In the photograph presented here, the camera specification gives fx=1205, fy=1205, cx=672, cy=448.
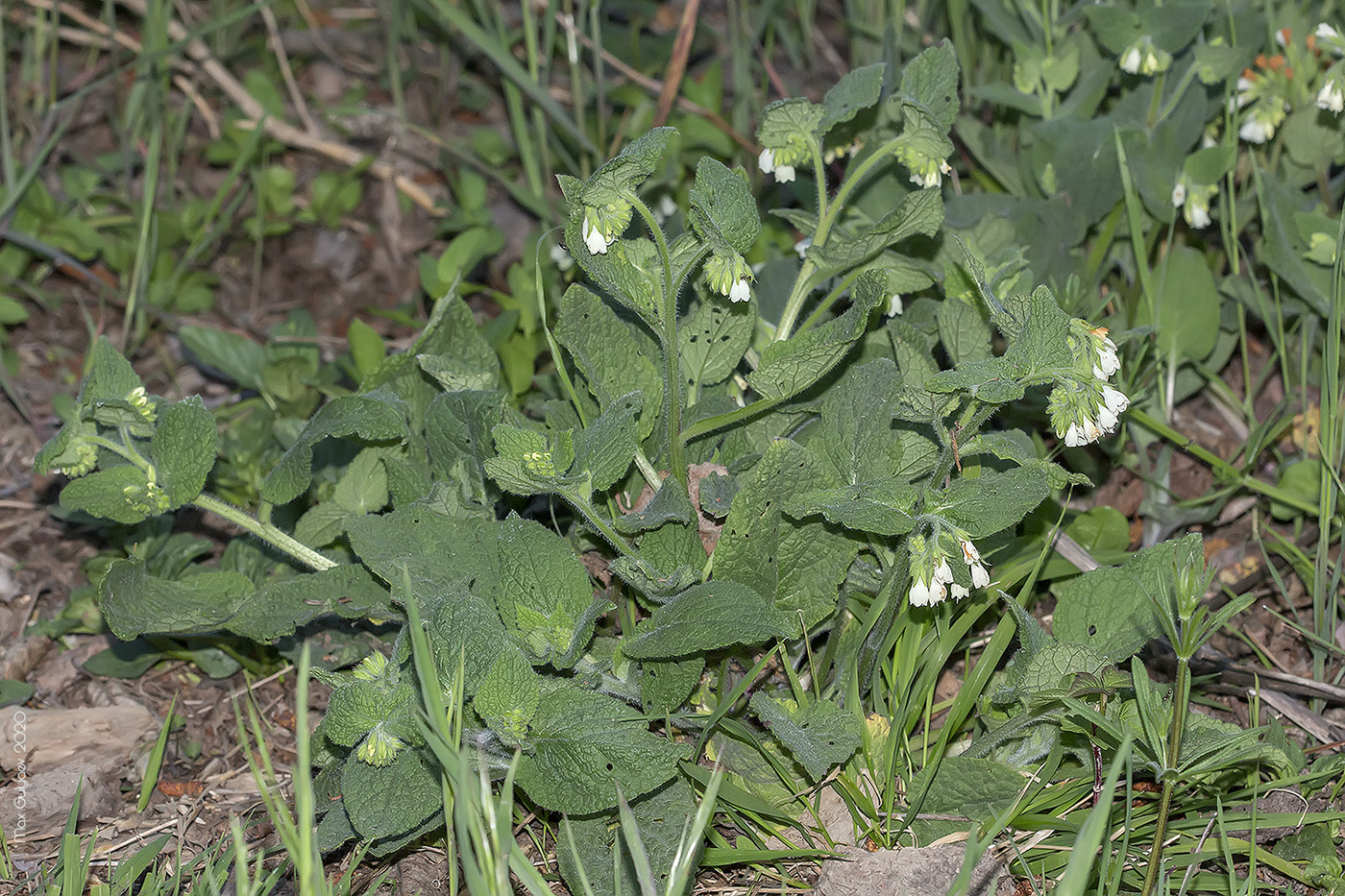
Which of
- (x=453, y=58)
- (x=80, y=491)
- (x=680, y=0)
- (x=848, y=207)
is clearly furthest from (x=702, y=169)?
(x=680, y=0)

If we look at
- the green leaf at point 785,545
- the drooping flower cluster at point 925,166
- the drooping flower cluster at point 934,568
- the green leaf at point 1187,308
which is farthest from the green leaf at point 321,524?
the green leaf at point 1187,308

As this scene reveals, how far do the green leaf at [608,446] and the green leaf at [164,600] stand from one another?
2.48ft

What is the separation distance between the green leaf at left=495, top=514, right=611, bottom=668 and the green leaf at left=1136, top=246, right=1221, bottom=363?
5.03 feet

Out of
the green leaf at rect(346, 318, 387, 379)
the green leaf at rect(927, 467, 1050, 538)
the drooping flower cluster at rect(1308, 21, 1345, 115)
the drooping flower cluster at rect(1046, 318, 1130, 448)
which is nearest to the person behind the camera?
the drooping flower cluster at rect(1046, 318, 1130, 448)

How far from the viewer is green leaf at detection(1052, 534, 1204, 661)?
205 cm

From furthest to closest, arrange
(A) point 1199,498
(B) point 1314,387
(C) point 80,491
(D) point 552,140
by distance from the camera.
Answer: (D) point 552,140 → (B) point 1314,387 → (A) point 1199,498 → (C) point 80,491

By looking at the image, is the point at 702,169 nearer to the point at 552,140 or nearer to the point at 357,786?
the point at 357,786

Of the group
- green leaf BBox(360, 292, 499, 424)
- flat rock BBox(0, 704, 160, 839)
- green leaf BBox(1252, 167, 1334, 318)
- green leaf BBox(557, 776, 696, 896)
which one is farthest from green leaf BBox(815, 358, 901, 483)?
flat rock BBox(0, 704, 160, 839)

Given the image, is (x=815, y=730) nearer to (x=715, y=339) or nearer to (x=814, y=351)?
(x=814, y=351)

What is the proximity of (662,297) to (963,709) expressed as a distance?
899mm

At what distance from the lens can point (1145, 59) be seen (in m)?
2.77

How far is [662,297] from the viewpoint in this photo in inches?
82.7

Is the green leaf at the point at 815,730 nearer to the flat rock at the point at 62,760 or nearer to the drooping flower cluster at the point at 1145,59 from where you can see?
the flat rock at the point at 62,760

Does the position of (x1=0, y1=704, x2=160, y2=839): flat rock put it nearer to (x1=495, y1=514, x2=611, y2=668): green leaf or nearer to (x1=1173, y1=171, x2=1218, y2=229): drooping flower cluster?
(x1=495, y1=514, x2=611, y2=668): green leaf
